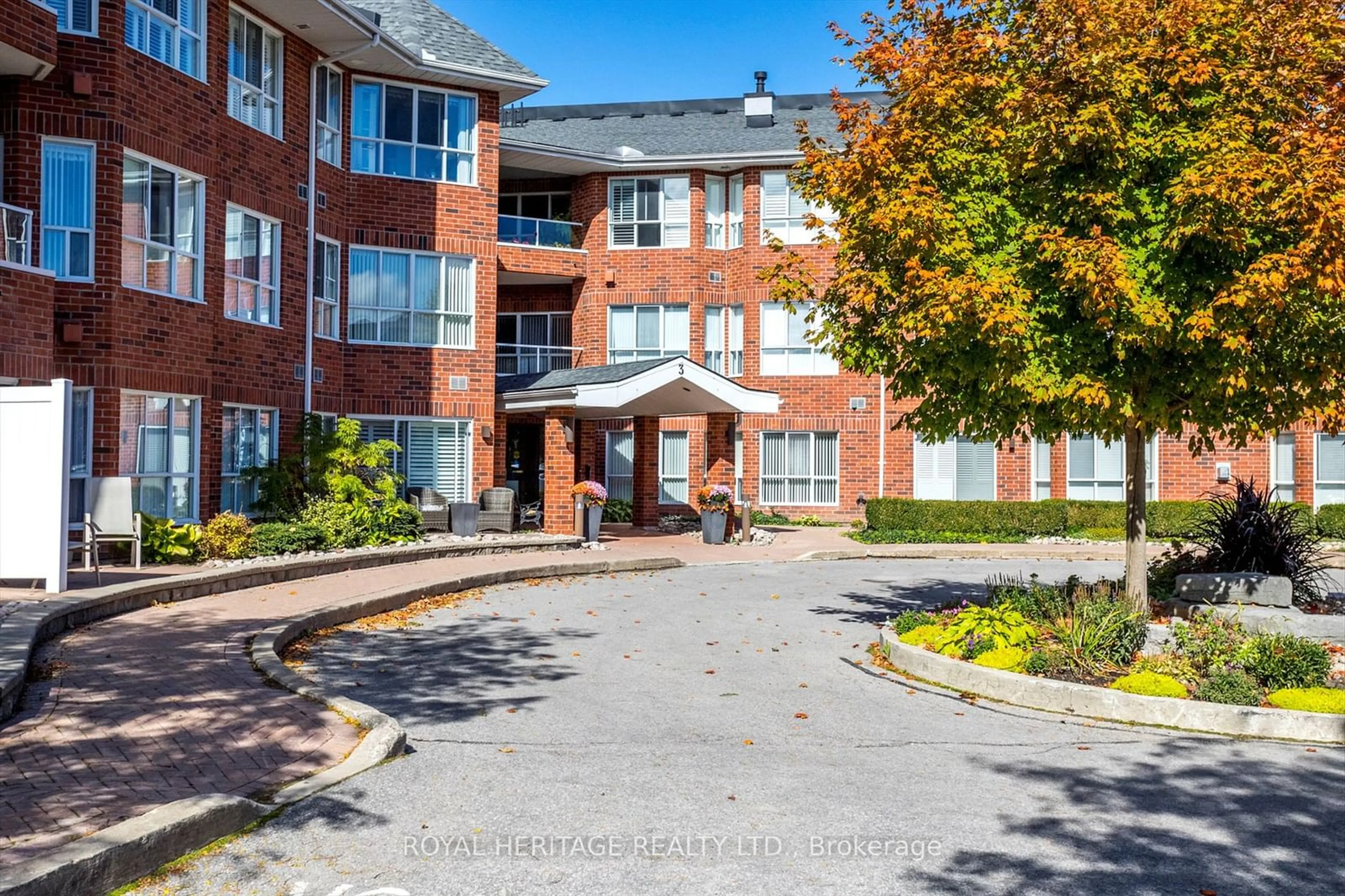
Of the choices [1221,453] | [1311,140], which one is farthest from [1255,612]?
[1221,453]

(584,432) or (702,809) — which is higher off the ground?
(584,432)

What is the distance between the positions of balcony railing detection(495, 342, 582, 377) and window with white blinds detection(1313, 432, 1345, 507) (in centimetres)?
1857

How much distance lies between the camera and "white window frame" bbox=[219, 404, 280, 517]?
A: 19.3 metres

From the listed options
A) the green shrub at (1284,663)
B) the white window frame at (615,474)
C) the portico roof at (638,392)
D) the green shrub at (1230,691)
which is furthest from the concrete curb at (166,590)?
the white window frame at (615,474)

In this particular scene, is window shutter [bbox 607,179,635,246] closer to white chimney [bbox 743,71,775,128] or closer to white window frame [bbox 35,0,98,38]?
white chimney [bbox 743,71,775,128]

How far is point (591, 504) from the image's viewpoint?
23.0 m

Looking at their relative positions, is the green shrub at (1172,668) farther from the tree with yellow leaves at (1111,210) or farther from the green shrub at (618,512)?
the green shrub at (618,512)

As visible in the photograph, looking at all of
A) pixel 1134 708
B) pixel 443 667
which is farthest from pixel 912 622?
pixel 443 667

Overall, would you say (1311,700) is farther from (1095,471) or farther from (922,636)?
(1095,471)

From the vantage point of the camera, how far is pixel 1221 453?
29.7 metres

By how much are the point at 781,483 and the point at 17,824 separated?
2676cm

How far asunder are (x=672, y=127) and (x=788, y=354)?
9.22m

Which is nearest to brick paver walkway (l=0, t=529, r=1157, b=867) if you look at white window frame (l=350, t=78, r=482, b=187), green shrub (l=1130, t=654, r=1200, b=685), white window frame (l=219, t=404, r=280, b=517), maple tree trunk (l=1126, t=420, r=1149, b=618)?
green shrub (l=1130, t=654, r=1200, b=685)

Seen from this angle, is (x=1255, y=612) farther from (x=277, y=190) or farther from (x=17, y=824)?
(x=277, y=190)
